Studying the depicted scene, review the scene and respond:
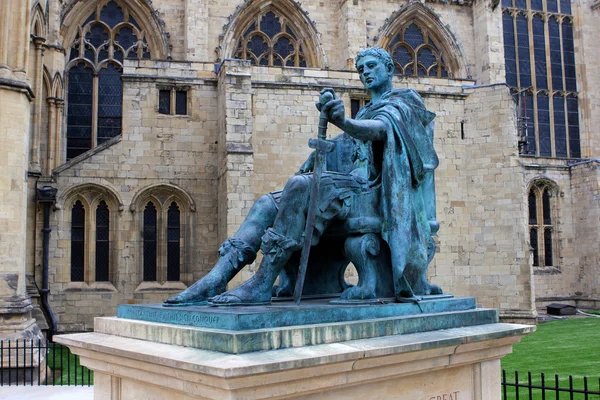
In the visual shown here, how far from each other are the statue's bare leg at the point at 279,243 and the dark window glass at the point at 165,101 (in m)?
14.7

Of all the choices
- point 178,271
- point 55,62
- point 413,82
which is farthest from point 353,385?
A: point 55,62

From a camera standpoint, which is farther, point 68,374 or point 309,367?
point 68,374

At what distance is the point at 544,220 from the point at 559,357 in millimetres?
15411

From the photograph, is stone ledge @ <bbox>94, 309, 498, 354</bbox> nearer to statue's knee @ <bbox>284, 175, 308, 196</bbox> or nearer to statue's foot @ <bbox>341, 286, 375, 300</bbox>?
statue's foot @ <bbox>341, 286, 375, 300</bbox>

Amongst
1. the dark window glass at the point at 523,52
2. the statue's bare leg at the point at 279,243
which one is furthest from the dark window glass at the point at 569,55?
the statue's bare leg at the point at 279,243

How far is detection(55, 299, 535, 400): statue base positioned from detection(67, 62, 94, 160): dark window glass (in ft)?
65.8

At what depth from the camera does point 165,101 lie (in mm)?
18016

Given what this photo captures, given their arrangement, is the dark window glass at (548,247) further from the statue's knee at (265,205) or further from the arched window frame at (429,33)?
the statue's knee at (265,205)

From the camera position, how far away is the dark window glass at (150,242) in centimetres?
1761

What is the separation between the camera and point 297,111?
1802 cm

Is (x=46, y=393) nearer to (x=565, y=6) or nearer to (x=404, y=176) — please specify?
(x=404, y=176)

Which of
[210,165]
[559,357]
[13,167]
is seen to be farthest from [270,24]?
[559,357]

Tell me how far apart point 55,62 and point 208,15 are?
21.8ft

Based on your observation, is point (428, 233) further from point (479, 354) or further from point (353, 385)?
point (353, 385)
